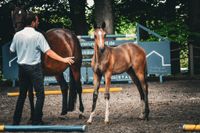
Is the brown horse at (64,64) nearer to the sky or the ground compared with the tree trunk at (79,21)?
nearer to the ground

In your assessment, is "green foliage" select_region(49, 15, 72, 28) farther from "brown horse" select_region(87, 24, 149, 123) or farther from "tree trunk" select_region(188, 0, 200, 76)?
"brown horse" select_region(87, 24, 149, 123)

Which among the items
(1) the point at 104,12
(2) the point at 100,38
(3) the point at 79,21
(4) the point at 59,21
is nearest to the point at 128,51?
(2) the point at 100,38

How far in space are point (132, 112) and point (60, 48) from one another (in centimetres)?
217

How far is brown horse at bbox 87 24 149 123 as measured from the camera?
988 centimetres

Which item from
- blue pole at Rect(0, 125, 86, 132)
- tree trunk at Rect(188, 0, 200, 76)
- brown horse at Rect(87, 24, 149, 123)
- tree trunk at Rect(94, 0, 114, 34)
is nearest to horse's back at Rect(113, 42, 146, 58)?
brown horse at Rect(87, 24, 149, 123)

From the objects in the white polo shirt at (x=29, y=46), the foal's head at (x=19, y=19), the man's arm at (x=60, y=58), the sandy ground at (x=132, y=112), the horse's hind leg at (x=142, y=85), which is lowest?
the sandy ground at (x=132, y=112)

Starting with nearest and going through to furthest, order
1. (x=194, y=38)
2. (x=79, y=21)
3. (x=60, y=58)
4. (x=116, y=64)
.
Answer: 1. (x=60, y=58)
2. (x=116, y=64)
3. (x=194, y=38)
4. (x=79, y=21)

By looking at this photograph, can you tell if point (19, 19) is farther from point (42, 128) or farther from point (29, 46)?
point (42, 128)

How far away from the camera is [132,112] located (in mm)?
11508

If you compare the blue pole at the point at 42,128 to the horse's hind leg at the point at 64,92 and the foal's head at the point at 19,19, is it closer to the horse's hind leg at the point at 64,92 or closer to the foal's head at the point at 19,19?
the foal's head at the point at 19,19

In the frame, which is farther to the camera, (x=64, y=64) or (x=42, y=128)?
(x=64, y=64)

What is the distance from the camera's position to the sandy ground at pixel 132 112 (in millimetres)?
9039

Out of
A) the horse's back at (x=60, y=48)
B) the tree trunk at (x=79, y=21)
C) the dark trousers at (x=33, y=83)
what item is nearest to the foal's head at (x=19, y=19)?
the horse's back at (x=60, y=48)

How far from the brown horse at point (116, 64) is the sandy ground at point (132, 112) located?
1.59ft
